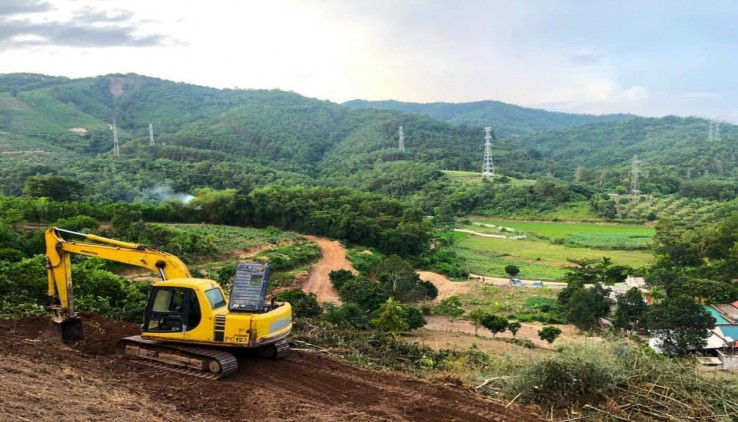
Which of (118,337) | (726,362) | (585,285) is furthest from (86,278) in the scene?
(585,285)

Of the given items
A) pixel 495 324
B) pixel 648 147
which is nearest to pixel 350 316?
pixel 495 324

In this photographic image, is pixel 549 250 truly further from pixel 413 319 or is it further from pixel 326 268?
pixel 413 319

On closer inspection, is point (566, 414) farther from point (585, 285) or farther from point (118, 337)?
point (585, 285)

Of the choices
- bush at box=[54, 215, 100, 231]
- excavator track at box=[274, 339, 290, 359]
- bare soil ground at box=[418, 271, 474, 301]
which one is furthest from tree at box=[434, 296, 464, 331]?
bush at box=[54, 215, 100, 231]

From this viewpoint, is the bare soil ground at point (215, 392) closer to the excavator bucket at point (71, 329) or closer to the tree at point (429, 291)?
the excavator bucket at point (71, 329)

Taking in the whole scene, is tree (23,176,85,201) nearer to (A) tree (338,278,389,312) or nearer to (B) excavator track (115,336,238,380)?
(A) tree (338,278,389,312)

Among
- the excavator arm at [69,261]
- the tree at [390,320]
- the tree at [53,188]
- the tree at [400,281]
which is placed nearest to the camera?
the excavator arm at [69,261]

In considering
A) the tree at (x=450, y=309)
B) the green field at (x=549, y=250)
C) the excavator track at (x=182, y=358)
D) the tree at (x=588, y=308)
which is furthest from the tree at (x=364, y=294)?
the green field at (x=549, y=250)
